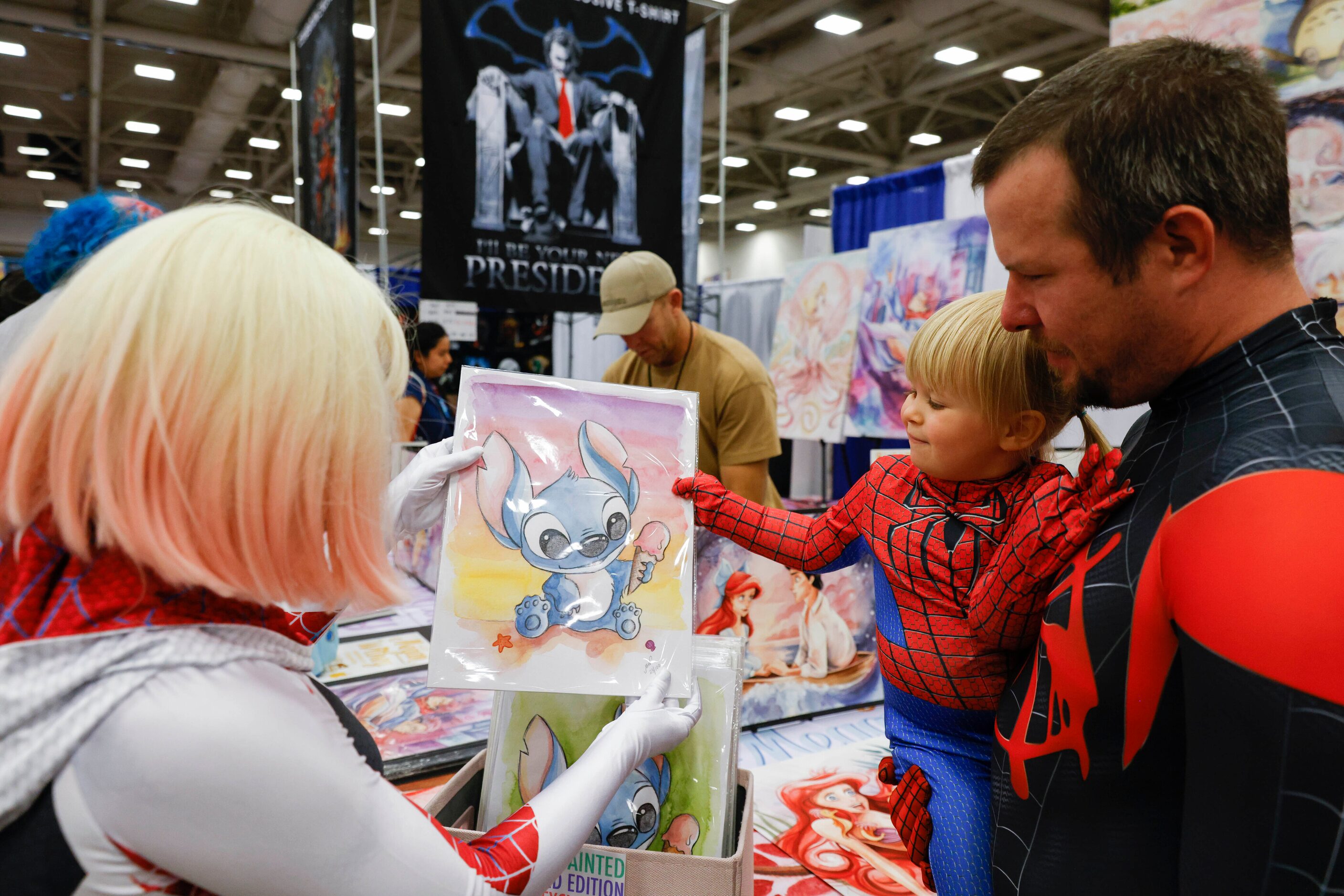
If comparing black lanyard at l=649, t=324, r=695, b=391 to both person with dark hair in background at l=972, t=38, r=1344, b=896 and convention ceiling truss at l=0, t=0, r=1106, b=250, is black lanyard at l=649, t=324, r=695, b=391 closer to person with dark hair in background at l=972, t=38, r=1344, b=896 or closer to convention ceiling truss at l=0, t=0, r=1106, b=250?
person with dark hair in background at l=972, t=38, r=1344, b=896

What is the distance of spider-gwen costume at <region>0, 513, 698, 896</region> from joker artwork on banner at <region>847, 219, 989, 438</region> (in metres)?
3.17

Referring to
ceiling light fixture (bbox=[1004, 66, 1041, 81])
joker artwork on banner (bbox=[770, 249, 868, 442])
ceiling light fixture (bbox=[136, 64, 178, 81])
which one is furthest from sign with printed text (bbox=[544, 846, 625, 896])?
ceiling light fixture (bbox=[136, 64, 178, 81])

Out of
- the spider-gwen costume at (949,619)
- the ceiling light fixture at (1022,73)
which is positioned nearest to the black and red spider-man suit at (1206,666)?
the spider-gwen costume at (949,619)

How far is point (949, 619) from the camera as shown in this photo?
115 cm

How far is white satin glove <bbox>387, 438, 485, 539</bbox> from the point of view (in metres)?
1.27

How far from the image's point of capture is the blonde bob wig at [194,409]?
676 millimetres

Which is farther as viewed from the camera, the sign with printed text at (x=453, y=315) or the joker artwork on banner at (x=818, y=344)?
the joker artwork on banner at (x=818, y=344)

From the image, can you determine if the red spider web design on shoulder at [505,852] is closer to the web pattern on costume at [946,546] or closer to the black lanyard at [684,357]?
the web pattern on costume at [946,546]

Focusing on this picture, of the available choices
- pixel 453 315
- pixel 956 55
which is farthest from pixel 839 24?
pixel 453 315

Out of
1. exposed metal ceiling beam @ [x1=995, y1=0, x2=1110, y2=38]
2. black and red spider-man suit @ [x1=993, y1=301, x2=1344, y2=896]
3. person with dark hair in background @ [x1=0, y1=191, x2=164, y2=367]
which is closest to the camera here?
black and red spider-man suit @ [x1=993, y1=301, x2=1344, y2=896]

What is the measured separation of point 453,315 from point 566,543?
2.18m

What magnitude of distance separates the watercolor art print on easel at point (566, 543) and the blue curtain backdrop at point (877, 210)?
9.72ft

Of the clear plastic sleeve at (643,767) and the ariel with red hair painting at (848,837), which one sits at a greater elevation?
the clear plastic sleeve at (643,767)

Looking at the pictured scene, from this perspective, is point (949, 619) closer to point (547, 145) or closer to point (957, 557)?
point (957, 557)
